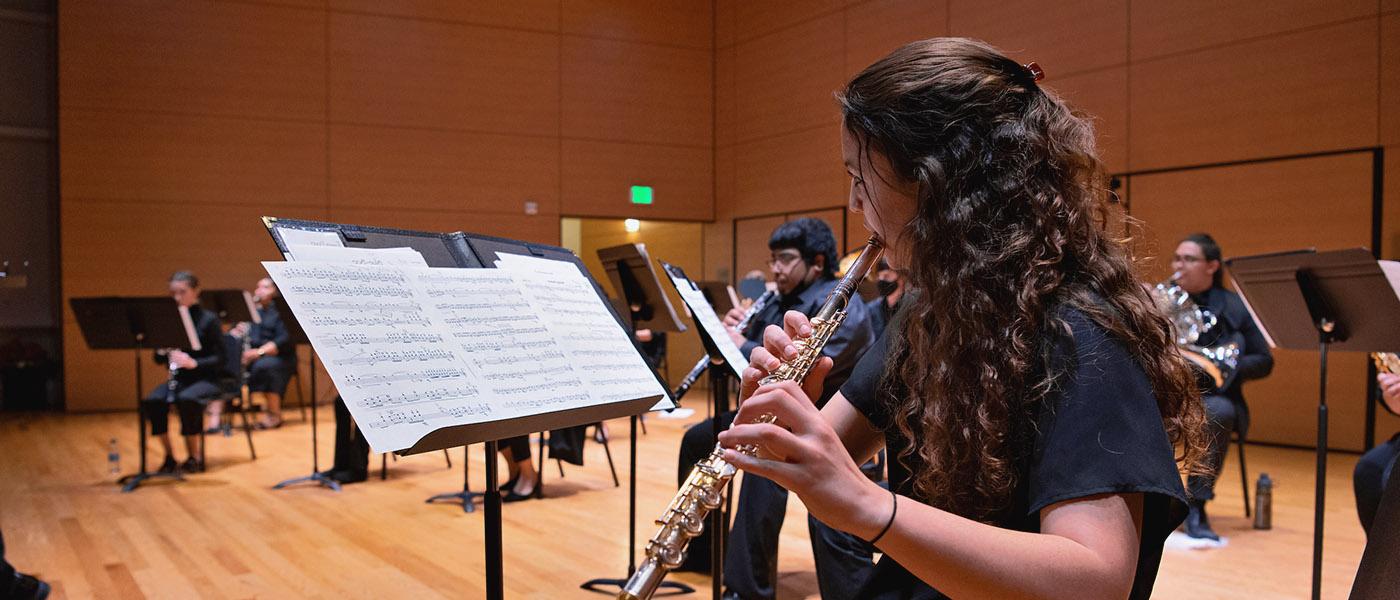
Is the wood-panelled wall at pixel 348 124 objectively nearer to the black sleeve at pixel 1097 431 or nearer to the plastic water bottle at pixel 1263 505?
the plastic water bottle at pixel 1263 505

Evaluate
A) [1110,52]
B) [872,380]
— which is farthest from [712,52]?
[872,380]

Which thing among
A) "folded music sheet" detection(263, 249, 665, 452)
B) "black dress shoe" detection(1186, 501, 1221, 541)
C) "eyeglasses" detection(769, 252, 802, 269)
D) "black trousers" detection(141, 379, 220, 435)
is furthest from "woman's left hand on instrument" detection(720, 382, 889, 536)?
"black trousers" detection(141, 379, 220, 435)

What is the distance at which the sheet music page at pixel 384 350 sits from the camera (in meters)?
1.31

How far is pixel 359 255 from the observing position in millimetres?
1502

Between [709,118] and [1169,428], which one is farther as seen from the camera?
[709,118]

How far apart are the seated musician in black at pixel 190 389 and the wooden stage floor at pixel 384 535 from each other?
26 centimetres

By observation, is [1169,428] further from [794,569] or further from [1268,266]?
[794,569]

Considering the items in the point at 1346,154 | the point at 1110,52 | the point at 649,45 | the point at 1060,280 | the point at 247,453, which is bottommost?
the point at 247,453

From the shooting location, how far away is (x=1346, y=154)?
20.2 ft

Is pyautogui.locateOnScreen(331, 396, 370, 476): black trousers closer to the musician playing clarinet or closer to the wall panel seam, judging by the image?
the musician playing clarinet

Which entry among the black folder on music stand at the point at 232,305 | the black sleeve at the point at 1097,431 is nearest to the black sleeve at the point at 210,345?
the black folder on music stand at the point at 232,305

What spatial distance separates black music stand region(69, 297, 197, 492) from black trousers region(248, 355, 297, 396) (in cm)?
223

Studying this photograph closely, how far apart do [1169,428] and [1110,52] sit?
22.9 ft

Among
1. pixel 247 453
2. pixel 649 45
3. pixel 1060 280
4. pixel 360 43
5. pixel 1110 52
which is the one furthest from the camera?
pixel 649 45
